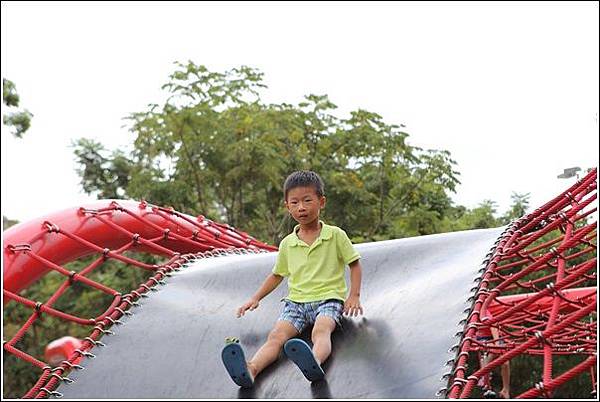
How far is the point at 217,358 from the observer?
2.21 metres

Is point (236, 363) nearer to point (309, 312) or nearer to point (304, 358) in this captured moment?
point (304, 358)

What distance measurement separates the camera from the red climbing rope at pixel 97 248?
253 cm

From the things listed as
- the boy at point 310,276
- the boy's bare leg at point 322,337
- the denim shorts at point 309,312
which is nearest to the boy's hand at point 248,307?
the boy at point 310,276

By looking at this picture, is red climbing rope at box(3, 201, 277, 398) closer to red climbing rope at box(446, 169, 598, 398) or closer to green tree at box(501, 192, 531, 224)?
red climbing rope at box(446, 169, 598, 398)

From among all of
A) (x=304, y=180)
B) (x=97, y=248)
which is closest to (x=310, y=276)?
(x=304, y=180)

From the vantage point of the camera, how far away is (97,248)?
295cm

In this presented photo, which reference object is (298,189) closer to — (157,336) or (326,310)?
(326,310)

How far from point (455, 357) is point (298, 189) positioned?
57 centimetres

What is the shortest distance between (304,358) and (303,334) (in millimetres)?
305

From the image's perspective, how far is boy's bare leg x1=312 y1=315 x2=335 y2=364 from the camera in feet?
6.59

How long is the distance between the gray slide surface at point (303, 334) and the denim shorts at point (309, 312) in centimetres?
3

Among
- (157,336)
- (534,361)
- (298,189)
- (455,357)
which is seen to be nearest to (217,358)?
(157,336)

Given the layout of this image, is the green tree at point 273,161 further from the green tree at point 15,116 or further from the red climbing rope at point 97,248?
the red climbing rope at point 97,248

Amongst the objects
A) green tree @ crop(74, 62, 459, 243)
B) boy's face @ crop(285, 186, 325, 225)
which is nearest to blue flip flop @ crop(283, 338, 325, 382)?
boy's face @ crop(285, 186, 325, 225)
